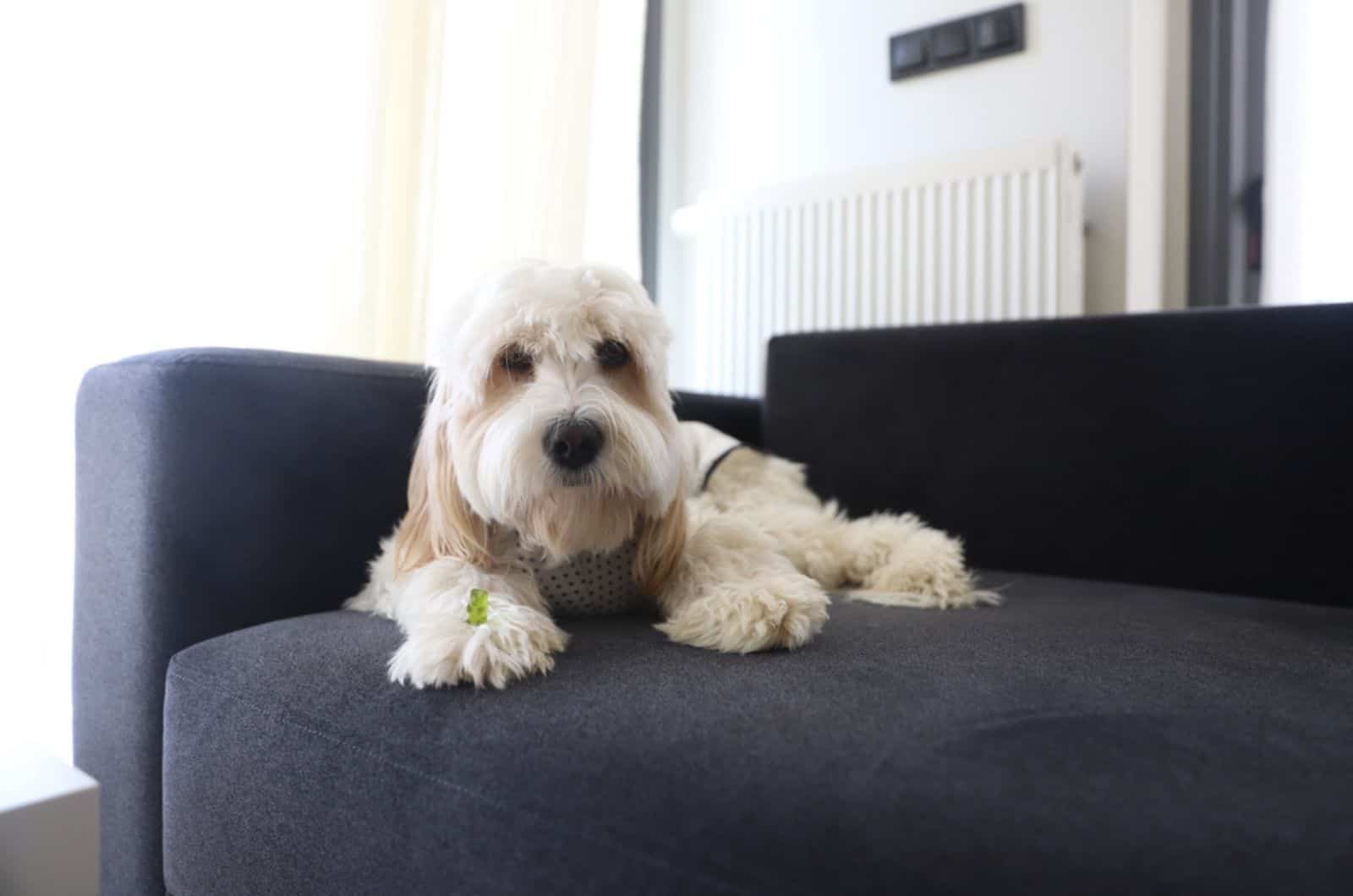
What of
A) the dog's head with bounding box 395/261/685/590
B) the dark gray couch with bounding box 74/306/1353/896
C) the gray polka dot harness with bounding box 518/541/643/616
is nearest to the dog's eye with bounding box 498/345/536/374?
the dog's head with bounding box 395/261/685/590

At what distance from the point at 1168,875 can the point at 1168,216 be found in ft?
7.85

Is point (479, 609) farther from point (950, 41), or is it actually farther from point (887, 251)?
point (950, 41)

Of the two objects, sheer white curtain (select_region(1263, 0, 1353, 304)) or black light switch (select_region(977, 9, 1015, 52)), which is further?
black light switch (select_region(977, 9, 1015, 52))

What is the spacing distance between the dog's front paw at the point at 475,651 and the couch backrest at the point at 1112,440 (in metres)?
1.15

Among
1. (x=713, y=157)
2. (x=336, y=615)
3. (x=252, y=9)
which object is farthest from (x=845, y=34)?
(x=336, y=615)

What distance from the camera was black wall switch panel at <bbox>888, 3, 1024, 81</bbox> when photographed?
2.52m

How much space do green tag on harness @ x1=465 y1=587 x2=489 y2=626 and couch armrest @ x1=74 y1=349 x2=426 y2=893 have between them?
483mm

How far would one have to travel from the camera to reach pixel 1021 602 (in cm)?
135

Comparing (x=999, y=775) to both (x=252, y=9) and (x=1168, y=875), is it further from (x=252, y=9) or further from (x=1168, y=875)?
(x=252, y=9)

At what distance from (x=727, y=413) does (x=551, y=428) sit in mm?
1167

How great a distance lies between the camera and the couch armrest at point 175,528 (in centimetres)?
116

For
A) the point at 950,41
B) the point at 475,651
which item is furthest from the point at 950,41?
the point at 475,651

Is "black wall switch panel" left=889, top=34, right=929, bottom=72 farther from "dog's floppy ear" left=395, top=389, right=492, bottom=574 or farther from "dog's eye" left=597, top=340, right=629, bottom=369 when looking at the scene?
"dog's floppy ear" left=395, top=389, right=492, bottom=574

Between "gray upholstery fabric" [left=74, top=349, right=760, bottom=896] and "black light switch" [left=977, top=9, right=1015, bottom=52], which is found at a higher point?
"black light switch" [left=977, top=9, right=1015, bottom=52]
